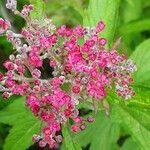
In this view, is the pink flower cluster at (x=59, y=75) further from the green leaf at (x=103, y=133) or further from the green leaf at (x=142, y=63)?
the green leaf at (x=103, y=133)

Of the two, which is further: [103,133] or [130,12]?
[130,12]

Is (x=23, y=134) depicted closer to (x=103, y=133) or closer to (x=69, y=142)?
(x=103, y=133)

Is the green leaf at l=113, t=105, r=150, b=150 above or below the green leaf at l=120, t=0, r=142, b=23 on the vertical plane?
below

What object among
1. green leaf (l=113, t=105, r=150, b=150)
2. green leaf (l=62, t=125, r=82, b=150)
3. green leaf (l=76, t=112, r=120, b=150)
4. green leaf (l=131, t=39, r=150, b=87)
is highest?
green leaf (l=131, t=39, r=150, b=87)

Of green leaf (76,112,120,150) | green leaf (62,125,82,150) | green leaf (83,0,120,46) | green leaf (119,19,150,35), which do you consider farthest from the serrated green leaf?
green leaf (119,19,150,35)

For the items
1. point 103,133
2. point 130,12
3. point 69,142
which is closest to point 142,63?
point 103,133

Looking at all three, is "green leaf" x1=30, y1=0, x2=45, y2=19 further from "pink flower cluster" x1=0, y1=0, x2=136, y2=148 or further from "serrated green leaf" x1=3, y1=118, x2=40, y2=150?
"serrated green leaf" x1=3, y1=118, x2=40, y2=150

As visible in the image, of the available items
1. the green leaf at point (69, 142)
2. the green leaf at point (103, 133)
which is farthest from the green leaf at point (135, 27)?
the green leaf at point (69, 142)

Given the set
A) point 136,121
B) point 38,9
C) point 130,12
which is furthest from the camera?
point 130,12
